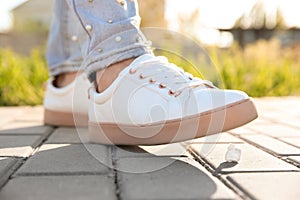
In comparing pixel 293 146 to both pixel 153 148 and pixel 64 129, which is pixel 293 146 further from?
pixel 64 129

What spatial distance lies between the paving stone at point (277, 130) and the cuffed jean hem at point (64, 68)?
0.71 m

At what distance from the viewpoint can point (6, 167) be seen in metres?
1.11

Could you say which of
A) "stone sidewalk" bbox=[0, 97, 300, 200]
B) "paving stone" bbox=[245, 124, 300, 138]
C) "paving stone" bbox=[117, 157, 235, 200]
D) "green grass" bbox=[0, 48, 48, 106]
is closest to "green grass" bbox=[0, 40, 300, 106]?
"green grass" bbox=[0, 48, 48, 106]

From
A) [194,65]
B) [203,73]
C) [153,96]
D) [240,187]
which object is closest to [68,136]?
[153,96]

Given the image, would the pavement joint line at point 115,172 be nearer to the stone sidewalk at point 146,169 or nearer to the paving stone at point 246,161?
the stone sidewalk at point 146,169

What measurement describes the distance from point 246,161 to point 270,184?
23cm

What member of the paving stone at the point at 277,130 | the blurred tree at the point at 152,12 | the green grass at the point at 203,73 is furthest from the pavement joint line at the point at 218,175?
the blurred tree at the point at 152,12

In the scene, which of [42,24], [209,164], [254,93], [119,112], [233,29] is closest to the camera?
[209,164]

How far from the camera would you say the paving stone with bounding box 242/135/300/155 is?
4.48 feet

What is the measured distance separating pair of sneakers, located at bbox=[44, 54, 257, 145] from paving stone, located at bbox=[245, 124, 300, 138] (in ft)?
1.75

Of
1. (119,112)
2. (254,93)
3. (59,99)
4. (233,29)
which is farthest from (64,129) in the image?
(233,29)

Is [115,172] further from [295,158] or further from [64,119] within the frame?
[64,119]

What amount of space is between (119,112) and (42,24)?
1526cm

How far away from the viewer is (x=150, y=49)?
1394 millimetres
